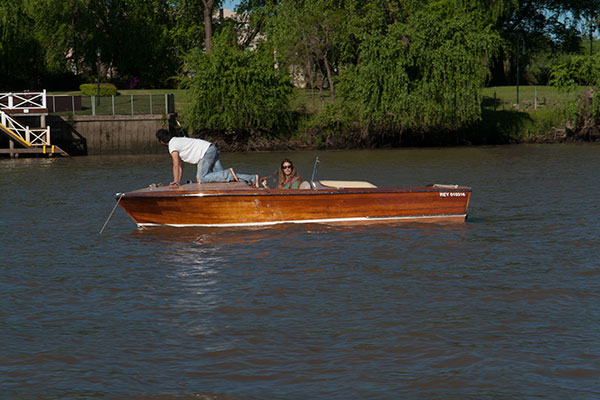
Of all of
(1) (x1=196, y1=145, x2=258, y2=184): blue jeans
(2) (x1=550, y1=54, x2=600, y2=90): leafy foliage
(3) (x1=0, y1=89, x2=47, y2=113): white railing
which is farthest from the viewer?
(2) (x1=550, y1=54, x2=600, y2=90): leafy foliage

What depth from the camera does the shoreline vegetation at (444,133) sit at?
140ft

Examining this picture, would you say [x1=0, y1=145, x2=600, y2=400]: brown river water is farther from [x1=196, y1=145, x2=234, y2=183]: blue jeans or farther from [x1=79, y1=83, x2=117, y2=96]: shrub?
[x1=79, y1=83, x2=117, y2=96]: shrub

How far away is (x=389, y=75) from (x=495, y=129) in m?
6.56

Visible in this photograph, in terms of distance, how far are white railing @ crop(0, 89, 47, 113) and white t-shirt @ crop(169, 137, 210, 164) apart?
85.8ft

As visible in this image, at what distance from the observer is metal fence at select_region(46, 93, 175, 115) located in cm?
4198

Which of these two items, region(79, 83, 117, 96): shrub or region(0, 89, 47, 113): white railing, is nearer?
region(0, 89, 47, 113): white railing

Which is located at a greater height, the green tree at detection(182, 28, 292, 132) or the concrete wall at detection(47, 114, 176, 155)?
the green tree at detection(182, 28, 292, 132)

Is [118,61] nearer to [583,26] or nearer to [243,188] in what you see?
[583,26]

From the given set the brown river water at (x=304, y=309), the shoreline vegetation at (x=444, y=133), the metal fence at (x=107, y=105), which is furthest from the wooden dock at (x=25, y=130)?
the brown river water at (x=304, y=309)

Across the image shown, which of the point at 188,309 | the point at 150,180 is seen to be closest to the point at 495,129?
the point at 150,180

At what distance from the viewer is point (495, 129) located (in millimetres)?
44156

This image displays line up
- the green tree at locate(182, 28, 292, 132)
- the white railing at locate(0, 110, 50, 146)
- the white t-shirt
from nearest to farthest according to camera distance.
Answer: the white t-shirt, the white railing at locate(0, 110, 50, 146), the green tree at locate(182, 28, 292, 132)

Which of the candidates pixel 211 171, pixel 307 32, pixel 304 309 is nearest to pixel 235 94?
pixel 307 32

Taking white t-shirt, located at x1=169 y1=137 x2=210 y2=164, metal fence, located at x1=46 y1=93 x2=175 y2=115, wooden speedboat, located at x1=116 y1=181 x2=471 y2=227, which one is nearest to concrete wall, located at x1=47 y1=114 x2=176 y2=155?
metal fence, located at x1=46 y1=93 x2=175 y2=115
